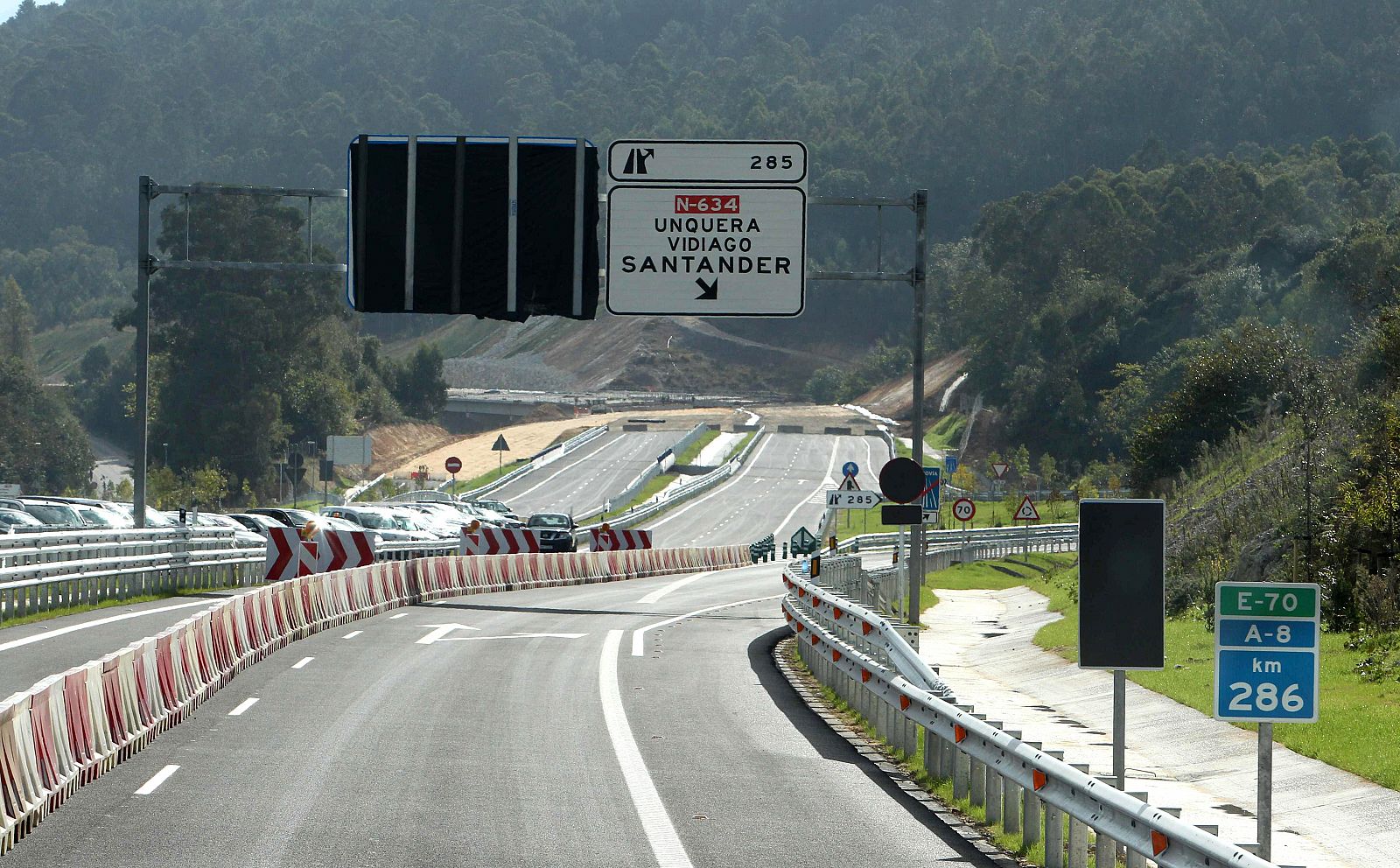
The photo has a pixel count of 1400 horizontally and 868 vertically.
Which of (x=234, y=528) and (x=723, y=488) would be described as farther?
(x=723, y=488)

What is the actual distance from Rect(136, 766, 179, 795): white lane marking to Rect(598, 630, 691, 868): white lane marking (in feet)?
10.3

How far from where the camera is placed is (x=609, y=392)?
196125 mm

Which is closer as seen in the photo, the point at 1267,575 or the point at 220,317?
the point at 1267,575

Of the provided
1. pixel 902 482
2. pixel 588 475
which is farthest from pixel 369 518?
pixel 588 475

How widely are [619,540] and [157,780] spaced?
1646 inches

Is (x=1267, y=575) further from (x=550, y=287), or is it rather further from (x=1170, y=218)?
(x=1170, y=218)

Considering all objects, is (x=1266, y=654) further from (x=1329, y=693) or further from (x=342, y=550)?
(x=342, y=550)

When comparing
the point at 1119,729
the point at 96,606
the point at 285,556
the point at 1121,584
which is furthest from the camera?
the point at 285,556

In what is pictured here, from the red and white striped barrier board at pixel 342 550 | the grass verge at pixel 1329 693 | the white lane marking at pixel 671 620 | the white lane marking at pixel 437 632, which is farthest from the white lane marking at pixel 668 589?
the grass verge at pixel 1329 693

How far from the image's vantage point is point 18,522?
3738 cm

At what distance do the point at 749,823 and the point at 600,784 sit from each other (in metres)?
1.66

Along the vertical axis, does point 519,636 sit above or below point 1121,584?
below

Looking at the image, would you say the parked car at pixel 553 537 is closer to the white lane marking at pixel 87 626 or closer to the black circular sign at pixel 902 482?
the white lane marking at pixel 87 626

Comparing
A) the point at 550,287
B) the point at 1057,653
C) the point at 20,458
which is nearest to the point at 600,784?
the point at 550,287
